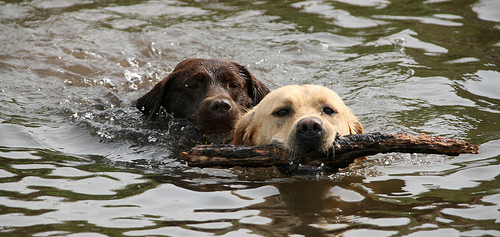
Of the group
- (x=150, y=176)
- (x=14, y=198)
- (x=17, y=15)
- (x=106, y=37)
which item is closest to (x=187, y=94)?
(x=150, y=176)

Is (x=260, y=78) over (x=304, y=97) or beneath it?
beneath

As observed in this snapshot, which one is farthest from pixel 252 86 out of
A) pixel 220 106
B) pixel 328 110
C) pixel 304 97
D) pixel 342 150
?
pixel 342 150

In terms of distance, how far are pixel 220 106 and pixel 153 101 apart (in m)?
1.30

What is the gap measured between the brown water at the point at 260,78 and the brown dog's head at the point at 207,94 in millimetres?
231

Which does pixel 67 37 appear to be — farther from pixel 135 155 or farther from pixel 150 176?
pixel 150 176

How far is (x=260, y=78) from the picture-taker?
358 inches

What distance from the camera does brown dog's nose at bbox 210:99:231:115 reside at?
6.32 meters

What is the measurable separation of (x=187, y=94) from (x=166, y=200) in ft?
8.22

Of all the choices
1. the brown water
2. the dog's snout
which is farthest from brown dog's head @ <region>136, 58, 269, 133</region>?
the dog's snout

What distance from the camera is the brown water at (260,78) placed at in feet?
13.8

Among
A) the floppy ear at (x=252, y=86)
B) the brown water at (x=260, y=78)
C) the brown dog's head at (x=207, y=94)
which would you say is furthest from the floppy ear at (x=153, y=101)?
the floppy ear at (x=252, y=86)

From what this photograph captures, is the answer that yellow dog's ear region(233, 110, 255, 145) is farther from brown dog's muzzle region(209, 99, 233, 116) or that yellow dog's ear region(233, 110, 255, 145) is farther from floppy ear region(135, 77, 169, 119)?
floppy ear region(135, 77, 169, 119)

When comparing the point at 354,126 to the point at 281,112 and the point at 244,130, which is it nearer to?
Result: the point at 281,112

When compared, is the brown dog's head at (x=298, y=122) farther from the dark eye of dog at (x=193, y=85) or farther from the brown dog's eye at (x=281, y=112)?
the dark eye of dog at (x=193, y=85)
